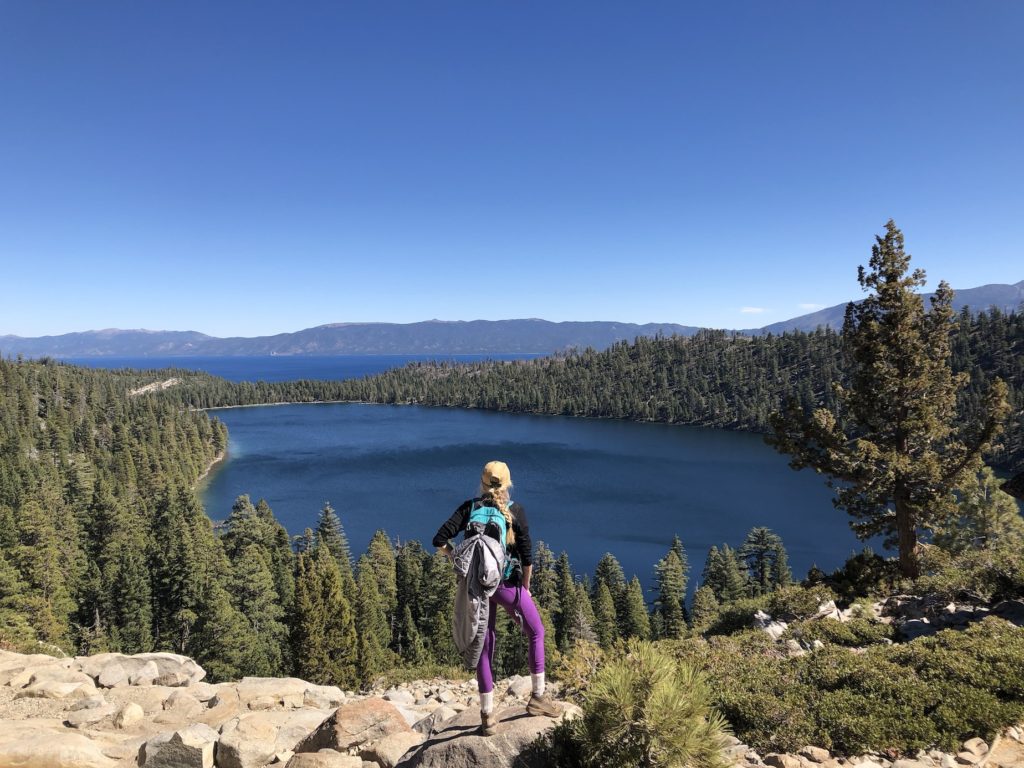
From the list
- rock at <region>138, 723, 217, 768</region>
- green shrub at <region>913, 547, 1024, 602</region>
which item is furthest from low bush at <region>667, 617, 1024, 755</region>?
rock at <region>138, 723, 217, 768</region>

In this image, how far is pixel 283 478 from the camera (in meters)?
117

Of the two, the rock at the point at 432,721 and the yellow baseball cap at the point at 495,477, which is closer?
the yellow baseball cap at the point at 495,477

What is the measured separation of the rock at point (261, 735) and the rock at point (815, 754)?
652 cm

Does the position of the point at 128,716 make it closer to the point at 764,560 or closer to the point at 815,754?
the point at 815,754

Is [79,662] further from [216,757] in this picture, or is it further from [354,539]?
[354,539]

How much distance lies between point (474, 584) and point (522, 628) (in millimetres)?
918

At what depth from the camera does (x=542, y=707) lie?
18.3 feet

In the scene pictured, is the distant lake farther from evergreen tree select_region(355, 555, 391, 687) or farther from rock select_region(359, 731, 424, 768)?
rock select_region(359, 731, 424, 768)

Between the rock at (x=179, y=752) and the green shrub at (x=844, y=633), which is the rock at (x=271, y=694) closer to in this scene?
the rock at (x=179, y=752)

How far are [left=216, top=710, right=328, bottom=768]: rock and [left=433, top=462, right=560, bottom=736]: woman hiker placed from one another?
3.74 metres

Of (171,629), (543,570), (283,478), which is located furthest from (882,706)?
(283,478)

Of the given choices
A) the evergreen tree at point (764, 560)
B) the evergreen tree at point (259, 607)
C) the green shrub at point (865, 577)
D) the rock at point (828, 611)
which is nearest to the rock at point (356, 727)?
the rock at point (828, 611)

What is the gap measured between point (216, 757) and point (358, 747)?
1978mm

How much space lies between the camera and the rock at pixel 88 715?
8.96 m
